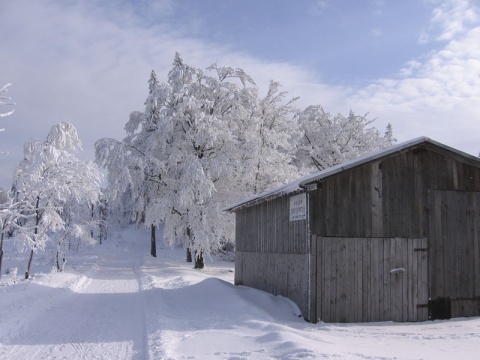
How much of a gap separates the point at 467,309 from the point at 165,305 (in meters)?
8.48

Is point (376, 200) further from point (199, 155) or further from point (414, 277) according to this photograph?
point (199, 155)

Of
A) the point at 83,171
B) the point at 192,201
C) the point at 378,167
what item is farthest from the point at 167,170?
the point at 378,167

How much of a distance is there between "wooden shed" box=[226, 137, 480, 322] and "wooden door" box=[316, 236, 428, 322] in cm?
3

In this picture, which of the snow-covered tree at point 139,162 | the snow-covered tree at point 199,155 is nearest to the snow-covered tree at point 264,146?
the snow-covered tree at point 199,155

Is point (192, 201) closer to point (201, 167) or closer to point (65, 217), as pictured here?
A: point (201, 167)

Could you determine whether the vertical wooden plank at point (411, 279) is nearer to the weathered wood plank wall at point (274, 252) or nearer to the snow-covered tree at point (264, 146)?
the weathered wood plank wall at point (274, 252)

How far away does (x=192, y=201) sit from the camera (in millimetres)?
25109

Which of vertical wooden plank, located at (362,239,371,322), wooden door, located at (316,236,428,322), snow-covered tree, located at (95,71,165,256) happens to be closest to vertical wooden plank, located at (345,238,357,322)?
wooden door, located at (316,236,428,322)

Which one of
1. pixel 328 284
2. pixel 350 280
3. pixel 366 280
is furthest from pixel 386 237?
pixel 328 284

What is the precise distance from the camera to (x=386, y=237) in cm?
1240

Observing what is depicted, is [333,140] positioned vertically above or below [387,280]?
above

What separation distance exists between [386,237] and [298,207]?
250 cm

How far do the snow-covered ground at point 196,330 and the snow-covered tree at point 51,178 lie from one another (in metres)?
5.27

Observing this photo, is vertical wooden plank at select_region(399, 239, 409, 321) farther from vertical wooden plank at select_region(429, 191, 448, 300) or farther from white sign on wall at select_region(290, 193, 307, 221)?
white sign on wall at select_region(290, 193, 307, 221)
